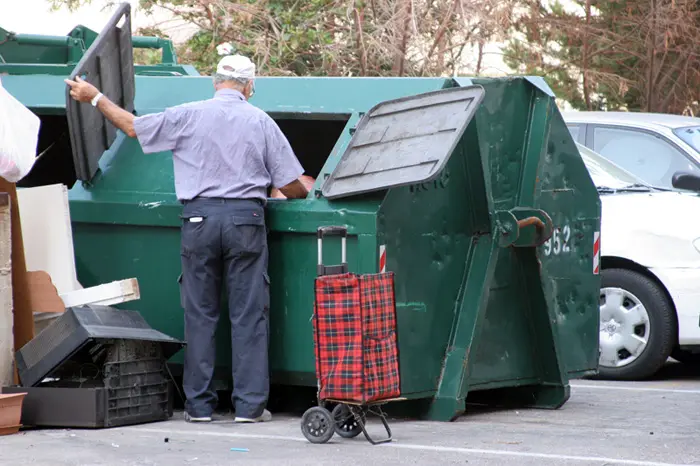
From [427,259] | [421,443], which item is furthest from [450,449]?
[427,259]

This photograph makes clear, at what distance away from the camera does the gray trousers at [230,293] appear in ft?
21.1

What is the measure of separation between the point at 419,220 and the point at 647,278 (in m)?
2.65

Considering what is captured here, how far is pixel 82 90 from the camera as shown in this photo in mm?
6605

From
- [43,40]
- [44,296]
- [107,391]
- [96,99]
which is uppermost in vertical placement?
[43,40]

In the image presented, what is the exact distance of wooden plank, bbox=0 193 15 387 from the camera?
21.0 feet

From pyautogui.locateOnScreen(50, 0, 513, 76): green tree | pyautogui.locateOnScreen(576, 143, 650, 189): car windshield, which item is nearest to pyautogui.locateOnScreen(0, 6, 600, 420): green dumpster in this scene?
pyautogui.locateOnScreen(576, 143, 650, 189): car windshield

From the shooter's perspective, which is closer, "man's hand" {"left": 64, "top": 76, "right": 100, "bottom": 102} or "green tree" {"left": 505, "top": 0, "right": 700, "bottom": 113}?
"man's hand" {"left": 64, "top": 76, "right": 100, "bottom": 102}

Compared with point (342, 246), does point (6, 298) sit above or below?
below

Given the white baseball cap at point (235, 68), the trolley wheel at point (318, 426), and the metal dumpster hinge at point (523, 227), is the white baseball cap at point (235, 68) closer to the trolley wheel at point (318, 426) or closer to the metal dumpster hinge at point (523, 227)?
the metal dumpster hinge at point (523, 227)

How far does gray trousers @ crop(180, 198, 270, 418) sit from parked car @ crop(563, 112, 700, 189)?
355 centimetres

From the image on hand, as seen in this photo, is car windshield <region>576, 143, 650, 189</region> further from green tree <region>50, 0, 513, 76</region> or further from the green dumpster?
green tree <region>50, 0, 513, 76</region>

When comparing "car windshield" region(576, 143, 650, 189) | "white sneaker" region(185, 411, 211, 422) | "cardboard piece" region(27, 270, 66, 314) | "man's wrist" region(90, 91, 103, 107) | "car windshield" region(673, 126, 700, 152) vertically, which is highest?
"man's wrist" region(90, 91, 103, 107)

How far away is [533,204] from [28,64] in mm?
3086

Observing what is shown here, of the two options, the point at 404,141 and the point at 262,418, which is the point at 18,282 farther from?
the point at 404,141
